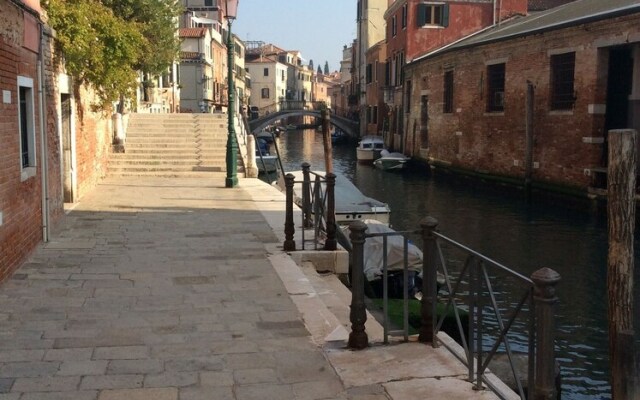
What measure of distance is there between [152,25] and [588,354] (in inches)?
595

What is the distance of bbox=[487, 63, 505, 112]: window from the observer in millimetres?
25719

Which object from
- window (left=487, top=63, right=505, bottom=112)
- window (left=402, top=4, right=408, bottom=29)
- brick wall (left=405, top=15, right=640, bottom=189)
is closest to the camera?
brick wall (left=405, top=15, right=640, bottom=189)

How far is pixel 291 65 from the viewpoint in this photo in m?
99.8

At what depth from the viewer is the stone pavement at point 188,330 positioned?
4.27 m

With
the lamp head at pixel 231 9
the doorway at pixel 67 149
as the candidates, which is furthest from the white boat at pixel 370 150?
the doorway at pixel 67 149

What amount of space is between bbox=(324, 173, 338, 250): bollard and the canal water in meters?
3.18

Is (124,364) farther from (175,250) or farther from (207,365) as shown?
(175,250)

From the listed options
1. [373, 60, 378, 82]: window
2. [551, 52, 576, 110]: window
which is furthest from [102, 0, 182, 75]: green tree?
[373, 60, 378, 82]: window

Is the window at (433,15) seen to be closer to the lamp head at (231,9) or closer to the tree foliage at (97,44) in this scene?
the tree foliage at (97,44)

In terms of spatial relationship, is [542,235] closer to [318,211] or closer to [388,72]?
[318,211]

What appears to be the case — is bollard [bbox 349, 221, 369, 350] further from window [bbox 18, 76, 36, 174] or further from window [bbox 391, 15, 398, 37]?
window [bbox 391, 15, 398, 37]

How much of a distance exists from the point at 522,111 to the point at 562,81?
218 cm

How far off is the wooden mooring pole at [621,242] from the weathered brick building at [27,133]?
5620mm

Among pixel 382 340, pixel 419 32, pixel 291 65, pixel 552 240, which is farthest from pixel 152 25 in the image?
pixel 291 65
